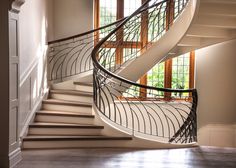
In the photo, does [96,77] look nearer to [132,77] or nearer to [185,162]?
[132,77]

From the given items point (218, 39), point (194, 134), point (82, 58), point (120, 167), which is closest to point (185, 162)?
point (120, 167)

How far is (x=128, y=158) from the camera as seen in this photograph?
198 inches

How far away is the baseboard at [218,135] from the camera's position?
8.01 meters

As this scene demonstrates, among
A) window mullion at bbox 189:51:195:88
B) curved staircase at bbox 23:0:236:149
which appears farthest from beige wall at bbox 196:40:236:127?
curved staircase at bbox 23:0:236:149

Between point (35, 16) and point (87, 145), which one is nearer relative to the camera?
point (87, 145)

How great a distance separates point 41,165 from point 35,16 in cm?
280

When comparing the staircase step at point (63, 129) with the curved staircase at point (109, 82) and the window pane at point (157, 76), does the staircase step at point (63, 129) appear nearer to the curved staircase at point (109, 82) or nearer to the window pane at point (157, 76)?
the curved staircase at point (109, 82)

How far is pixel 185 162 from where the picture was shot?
4887 mm

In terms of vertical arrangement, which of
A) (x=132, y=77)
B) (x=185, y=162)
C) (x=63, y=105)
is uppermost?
(x=132, y=77)

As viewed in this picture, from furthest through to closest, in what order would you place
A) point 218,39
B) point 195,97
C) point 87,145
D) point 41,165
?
point 218,39 → point 195,97 → point 87,145 → point 41,165

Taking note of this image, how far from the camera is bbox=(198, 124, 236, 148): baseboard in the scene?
8.01 meters

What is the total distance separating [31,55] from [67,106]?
1.07m
